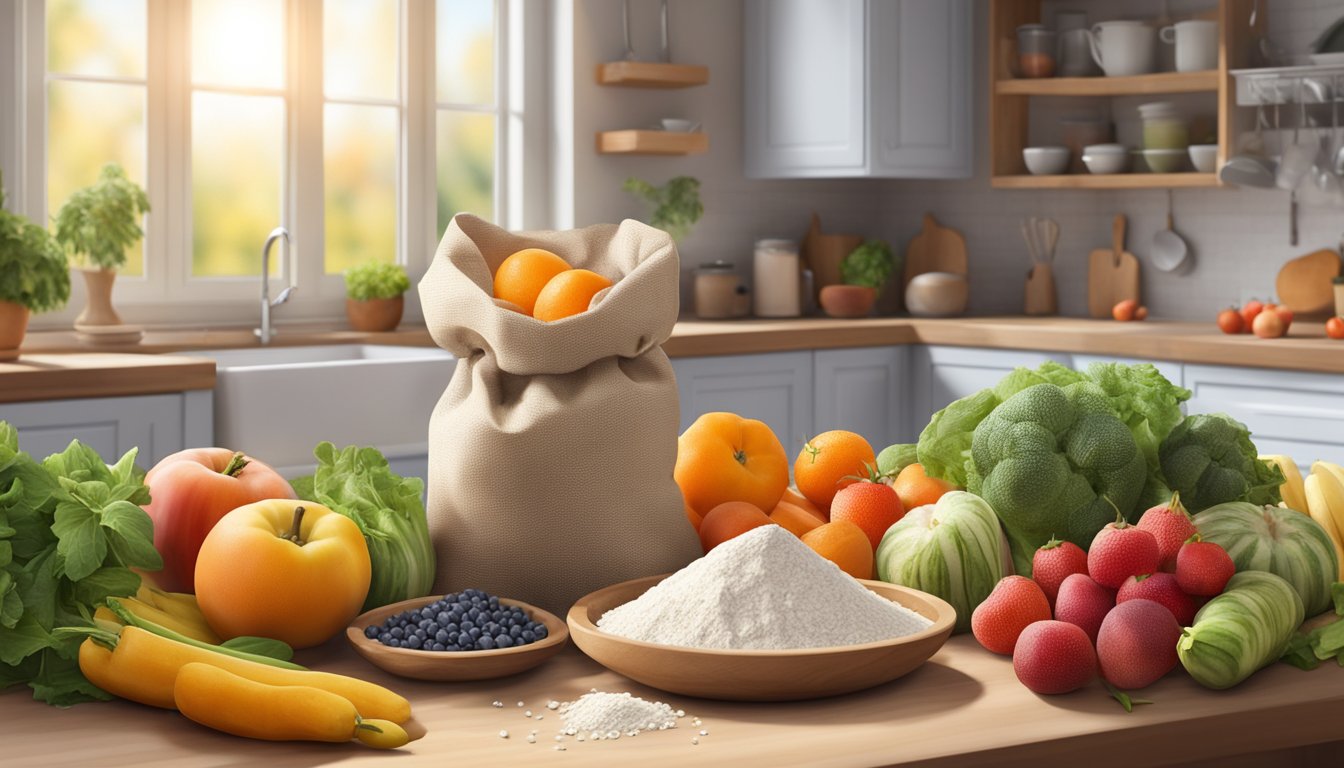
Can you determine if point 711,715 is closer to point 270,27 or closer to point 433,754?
point 433,754

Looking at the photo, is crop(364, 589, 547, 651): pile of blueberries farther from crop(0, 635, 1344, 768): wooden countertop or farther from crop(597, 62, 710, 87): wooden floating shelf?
crop(597, 62, 710, 87): wooden floating shelf

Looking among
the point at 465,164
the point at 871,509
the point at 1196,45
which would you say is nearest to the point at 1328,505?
the point at 871,509

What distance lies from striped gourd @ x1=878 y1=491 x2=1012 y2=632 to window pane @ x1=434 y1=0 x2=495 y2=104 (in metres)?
3.74

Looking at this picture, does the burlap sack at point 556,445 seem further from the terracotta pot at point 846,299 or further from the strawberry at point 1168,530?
the terracotta pot at point 846,299

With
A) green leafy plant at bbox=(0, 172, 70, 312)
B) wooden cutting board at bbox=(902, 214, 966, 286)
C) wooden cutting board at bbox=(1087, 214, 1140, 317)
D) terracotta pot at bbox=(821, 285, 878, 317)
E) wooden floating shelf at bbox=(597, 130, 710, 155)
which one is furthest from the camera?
wooden cutting board at bbox=(902, 214, 966, 286)

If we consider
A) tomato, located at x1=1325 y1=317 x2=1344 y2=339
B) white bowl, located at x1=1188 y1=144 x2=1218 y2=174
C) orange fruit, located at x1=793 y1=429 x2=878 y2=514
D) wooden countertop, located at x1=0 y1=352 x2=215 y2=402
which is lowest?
orange fruit, located at x1=793 y1=429 x2=878 y2=514

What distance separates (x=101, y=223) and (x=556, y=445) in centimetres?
273

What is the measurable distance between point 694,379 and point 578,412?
2912mm

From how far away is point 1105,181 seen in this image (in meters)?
4.69

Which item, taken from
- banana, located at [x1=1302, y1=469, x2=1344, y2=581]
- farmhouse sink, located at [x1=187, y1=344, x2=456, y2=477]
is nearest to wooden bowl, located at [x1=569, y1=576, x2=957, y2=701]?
banana, located at [x1=1302, y1=469, x2=1344, y2=581]

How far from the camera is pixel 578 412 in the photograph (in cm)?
132

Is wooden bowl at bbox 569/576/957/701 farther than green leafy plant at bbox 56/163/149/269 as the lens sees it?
No

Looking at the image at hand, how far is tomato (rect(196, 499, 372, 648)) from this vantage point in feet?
3.99

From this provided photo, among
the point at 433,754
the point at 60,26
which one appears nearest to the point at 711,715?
the point at 433,754
